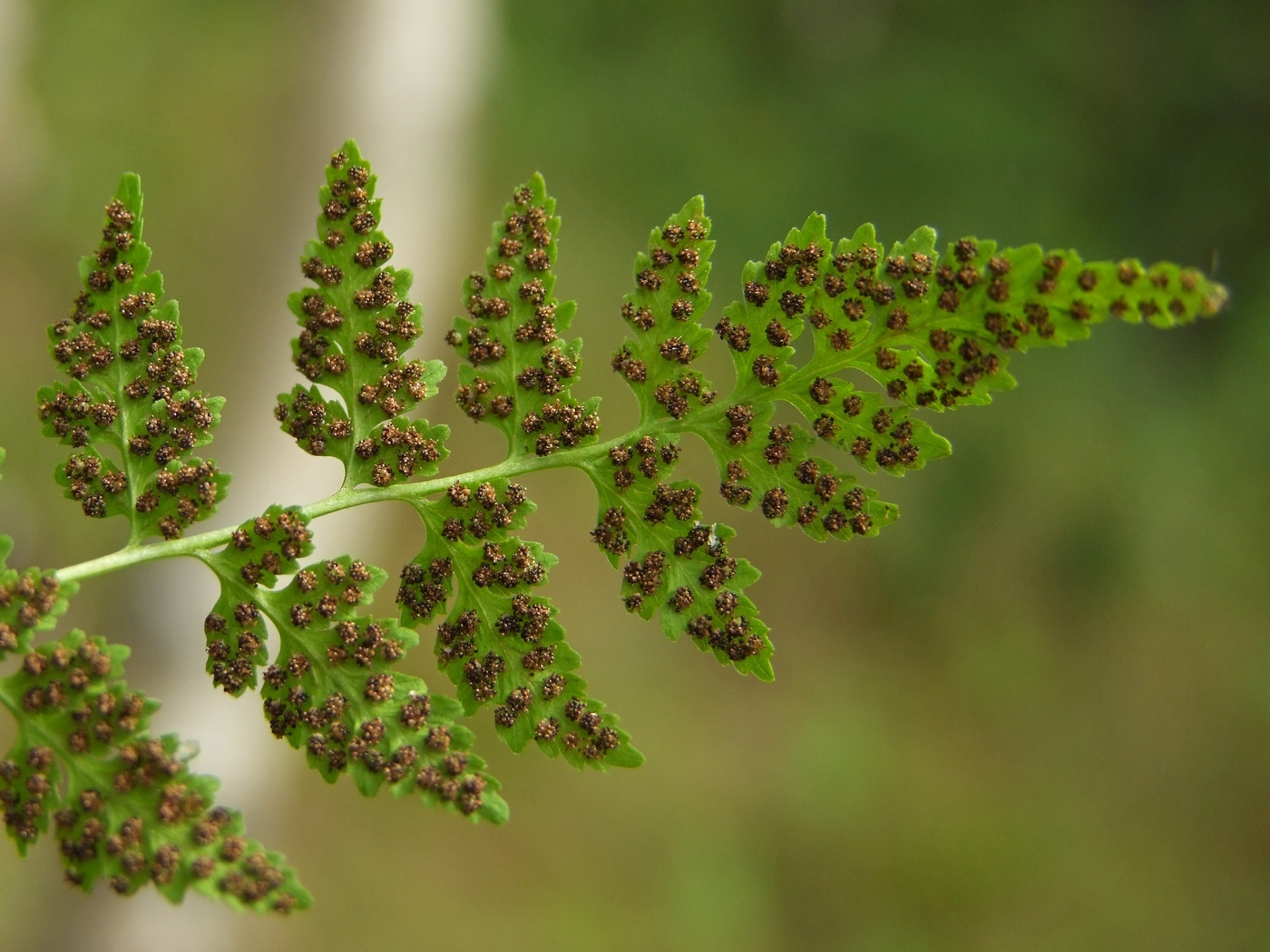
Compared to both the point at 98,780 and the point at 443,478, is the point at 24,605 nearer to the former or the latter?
the point at 98,780

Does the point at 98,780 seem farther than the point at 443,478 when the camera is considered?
No

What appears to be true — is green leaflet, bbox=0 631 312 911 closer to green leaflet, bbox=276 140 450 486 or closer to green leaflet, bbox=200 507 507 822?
green leaflet, bbox=200 507 507 822

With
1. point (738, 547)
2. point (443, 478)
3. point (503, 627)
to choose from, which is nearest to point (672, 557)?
point (503, 627)

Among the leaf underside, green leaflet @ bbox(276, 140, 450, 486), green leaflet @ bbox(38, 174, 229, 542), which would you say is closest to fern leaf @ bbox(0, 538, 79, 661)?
the leaf underside

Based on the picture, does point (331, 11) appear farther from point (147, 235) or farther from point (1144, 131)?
point (1144, 131)

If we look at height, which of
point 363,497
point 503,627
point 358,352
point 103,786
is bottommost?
point 103,786
